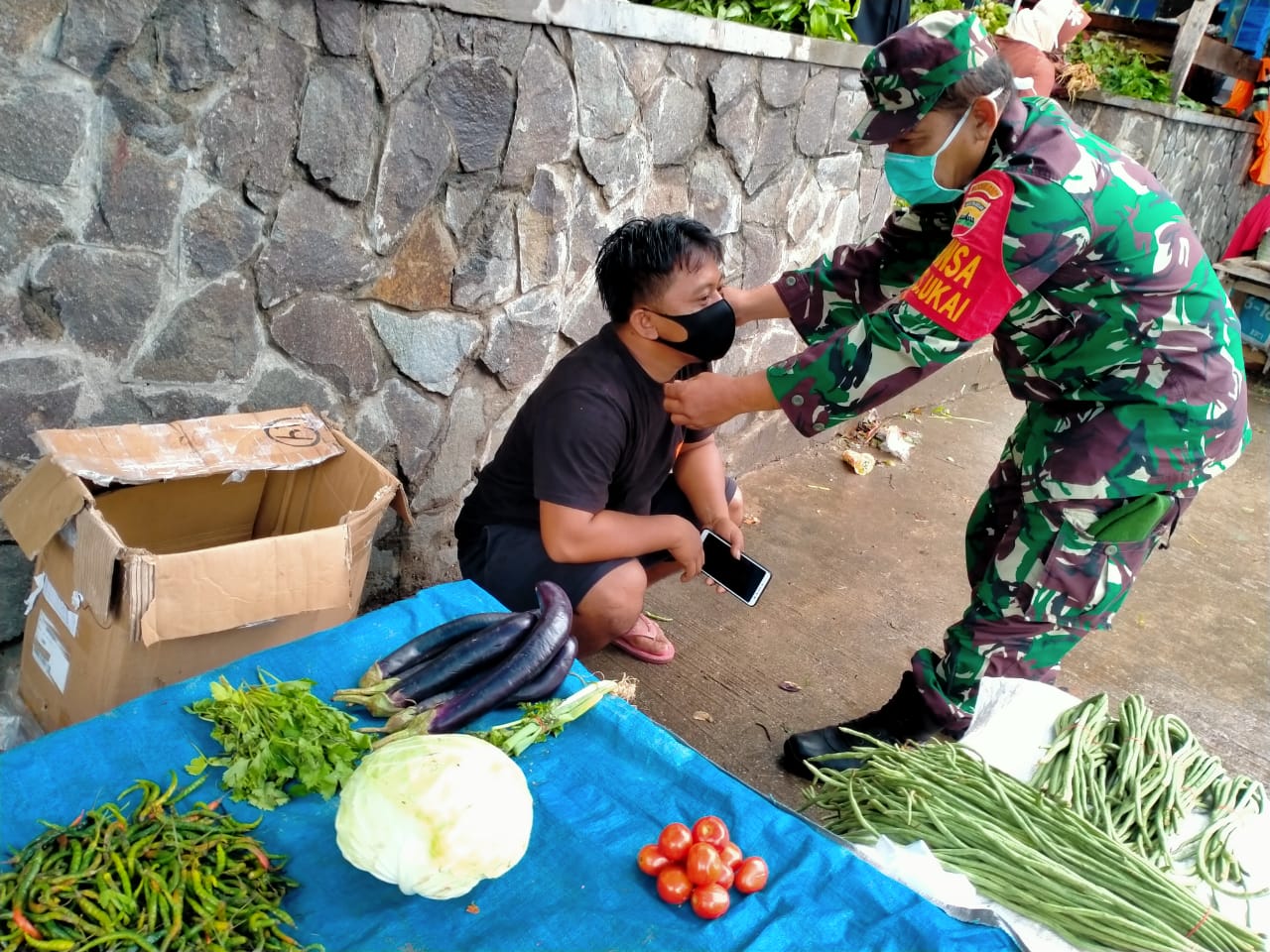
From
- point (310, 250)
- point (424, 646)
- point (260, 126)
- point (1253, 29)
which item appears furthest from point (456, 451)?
point (1253, 29)

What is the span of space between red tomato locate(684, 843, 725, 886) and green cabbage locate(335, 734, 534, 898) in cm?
29

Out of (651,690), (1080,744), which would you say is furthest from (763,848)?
(651,690)

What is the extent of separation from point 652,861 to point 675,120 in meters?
2.79

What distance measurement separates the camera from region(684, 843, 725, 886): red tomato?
1579mm

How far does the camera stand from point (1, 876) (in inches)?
55.1

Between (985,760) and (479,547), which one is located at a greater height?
(985,760)

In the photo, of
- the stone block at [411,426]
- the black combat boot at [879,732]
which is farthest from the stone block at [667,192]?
the black combat boot at [879,732]

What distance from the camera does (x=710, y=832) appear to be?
5.46 feet

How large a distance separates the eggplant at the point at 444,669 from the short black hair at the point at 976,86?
1.57 m

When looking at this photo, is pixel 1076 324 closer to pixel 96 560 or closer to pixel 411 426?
pixel 411 426

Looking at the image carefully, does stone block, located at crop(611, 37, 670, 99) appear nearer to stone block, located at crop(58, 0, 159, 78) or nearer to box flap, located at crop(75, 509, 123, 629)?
stone block, located at crop(58, 0, 159, 78)

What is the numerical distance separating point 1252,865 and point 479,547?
6.55 ft

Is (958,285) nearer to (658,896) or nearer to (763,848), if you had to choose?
(763,848)

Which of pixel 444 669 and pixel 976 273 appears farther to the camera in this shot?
pixel 976 273
